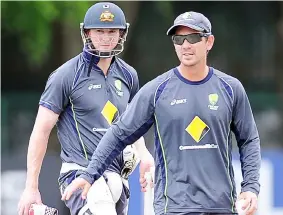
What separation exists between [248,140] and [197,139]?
39 cm

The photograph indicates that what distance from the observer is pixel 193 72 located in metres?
6.84

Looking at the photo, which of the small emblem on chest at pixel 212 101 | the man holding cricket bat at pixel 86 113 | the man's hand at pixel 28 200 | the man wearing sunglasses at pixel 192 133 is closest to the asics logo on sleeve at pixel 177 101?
the man wearing sunglasses at pixel 192 133

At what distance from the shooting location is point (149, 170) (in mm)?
8375

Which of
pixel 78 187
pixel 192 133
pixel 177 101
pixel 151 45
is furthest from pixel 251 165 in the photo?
pixel 151 45

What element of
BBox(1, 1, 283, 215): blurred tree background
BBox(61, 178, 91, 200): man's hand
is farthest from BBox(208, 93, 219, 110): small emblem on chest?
BBox(1, 1, 283, 215): blurred tree background

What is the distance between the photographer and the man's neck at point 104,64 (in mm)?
8063

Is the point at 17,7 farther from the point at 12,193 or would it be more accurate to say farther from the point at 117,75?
the point at 117,75

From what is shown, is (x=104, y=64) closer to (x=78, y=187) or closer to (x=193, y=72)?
(x=193, y=72)

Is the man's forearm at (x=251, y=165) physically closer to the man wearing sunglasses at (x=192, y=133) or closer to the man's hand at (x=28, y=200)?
the man wearing sunglasses at (x=192, y=133)

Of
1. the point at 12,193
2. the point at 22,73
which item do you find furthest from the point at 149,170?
the point at 22,73

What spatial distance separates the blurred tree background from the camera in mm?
20922

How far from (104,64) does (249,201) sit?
1.93 metres

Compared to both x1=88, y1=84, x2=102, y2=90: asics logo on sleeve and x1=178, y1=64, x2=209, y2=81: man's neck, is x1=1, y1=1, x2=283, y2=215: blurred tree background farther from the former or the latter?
x1=178, y1=64, x2=209, y2=81: man's neck

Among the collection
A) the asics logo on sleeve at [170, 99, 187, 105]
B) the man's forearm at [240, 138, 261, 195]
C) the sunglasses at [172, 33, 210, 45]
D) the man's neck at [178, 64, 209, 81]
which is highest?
the sunglasses at [172, 33, 210, 45]
